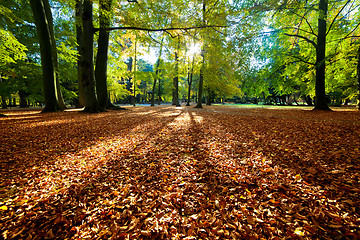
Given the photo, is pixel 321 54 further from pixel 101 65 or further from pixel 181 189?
pixel 101 65

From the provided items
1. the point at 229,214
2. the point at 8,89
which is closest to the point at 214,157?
the point at 229,214

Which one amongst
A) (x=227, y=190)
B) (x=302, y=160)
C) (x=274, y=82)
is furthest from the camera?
(x=274, y=82)

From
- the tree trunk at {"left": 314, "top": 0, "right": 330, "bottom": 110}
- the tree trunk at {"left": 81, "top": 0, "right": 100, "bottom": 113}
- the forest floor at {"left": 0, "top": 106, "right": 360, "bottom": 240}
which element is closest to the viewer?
the forest floor at {"left": 0, "top": 106, "right": 360, "bottom": 240}

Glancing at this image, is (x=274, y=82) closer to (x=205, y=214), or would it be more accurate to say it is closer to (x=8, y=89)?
(x=205, y=214)

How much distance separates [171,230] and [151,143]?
2695 mm

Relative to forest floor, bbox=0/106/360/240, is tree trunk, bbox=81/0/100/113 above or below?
above

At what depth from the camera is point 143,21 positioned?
336 inches

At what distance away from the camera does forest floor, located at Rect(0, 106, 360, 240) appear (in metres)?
1.54

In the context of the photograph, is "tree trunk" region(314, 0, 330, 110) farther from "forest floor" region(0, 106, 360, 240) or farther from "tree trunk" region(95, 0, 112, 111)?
"tree trunk" region(95, 0, 112, 111)

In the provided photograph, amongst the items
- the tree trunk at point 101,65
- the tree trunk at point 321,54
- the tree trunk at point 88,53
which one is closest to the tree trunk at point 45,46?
the tree trunk at point 88,53

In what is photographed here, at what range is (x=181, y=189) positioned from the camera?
220 centimetres

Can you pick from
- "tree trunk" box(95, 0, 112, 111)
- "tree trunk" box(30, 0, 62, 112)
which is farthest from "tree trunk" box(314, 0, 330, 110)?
"tree trunk" box(30, 0, 62, 112)

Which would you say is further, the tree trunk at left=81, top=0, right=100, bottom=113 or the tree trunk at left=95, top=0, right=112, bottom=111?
the tree trunk at left=95, top=0, right=112, bottom=111

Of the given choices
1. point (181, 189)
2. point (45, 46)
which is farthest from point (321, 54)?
point (45, 46)
